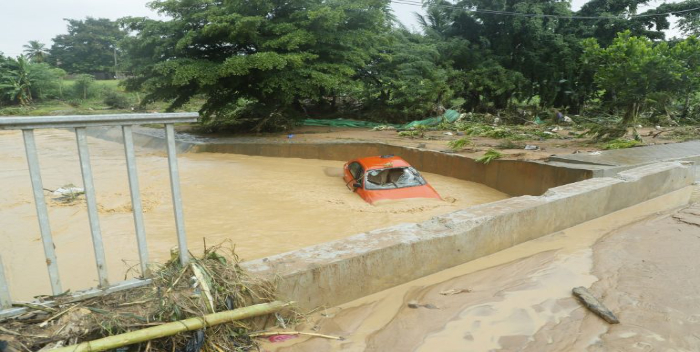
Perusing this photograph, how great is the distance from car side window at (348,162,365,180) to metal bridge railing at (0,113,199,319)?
672 centimetres

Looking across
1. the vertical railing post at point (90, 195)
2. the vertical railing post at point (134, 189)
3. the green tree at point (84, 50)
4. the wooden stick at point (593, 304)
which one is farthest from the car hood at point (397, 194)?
the green tree at point (84, 50)

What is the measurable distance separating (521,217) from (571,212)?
1246mm

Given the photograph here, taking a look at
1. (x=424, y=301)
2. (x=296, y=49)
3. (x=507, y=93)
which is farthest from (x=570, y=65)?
(x=424, y=301)

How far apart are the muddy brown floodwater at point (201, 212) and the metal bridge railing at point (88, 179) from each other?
1411 millimetres

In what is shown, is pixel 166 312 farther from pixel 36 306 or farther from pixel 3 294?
pixel 3 294

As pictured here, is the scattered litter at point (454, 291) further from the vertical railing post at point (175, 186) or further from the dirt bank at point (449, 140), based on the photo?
the dirt bank at point (449, 140)

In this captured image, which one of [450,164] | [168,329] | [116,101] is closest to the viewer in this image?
[168,329]

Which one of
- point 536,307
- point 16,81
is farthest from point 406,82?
point 16,81

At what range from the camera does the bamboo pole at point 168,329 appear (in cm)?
214

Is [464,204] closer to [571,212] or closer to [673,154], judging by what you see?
[571,212]

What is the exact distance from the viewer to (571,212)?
19.0ft

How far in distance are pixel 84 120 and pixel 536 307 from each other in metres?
3.61

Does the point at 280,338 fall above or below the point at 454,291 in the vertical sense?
above

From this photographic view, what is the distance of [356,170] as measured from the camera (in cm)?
984
